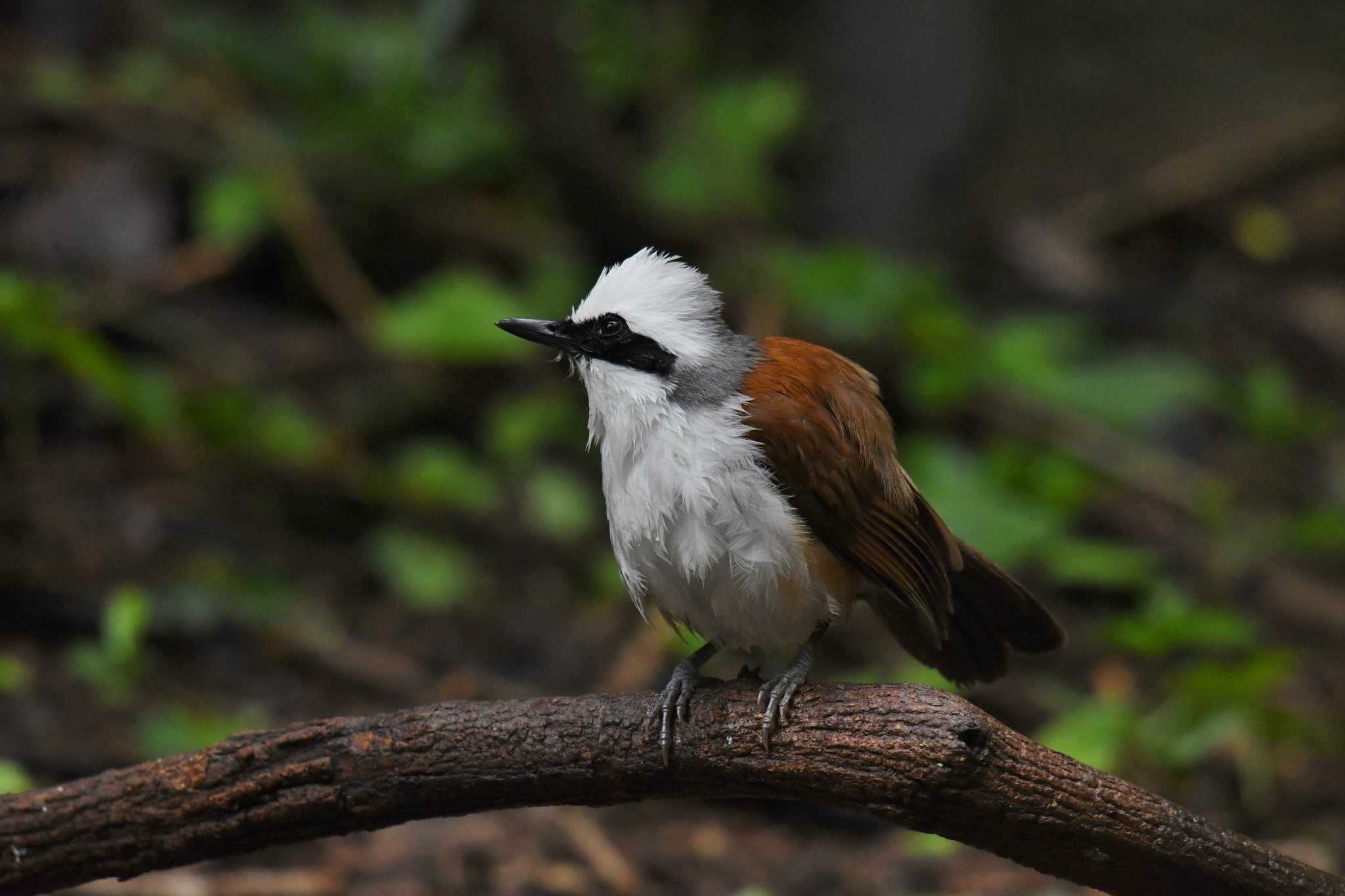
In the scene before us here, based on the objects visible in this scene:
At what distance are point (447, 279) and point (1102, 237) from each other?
525cm

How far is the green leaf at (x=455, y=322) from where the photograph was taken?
6.38 m

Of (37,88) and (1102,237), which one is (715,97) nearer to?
(1102,237)

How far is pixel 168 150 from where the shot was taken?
7.82 meters

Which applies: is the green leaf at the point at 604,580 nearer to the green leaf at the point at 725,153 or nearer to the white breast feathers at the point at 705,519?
the green leaf at the point at 725,153

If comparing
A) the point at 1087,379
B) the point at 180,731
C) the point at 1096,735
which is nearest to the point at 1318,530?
the point at 1087,379

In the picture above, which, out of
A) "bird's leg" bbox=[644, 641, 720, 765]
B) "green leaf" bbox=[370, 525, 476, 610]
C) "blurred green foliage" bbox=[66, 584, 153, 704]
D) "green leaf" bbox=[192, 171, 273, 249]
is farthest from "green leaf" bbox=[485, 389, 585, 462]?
"bird's leg" bbox=[644, 641, 720, 765]

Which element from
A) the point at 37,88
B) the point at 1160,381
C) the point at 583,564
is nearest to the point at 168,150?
the point at 37,88

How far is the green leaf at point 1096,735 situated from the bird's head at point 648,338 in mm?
1911

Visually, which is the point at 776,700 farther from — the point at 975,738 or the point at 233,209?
the point at 233,209

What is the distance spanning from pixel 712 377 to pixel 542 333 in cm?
46

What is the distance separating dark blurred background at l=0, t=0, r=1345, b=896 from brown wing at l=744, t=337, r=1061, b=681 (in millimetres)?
1208

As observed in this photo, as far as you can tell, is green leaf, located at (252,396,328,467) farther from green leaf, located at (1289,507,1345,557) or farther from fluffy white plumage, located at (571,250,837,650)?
green leaf, located at (1289,507,1345,557)

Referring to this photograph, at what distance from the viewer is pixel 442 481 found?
6512mm

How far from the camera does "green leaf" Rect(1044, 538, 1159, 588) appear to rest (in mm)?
5812
